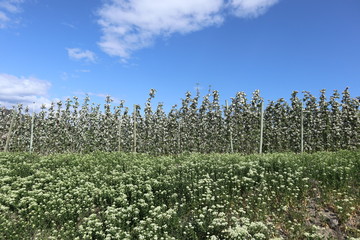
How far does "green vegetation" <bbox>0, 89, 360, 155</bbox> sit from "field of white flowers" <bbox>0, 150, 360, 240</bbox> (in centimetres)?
975

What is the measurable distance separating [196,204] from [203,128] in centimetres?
1550

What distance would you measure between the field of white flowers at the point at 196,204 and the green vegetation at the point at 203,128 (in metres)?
9.75

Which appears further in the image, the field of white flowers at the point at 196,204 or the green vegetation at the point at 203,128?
the green vegetation at the point at 203,128

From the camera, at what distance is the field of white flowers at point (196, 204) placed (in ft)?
21.3

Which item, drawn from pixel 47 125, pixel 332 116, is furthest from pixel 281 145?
pixel 47 125

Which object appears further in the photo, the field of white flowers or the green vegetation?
the green vegetation

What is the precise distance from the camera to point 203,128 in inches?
902

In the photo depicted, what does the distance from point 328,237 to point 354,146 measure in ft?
56.9

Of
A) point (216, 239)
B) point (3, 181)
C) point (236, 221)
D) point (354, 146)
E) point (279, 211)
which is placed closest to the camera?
point (216, 239)

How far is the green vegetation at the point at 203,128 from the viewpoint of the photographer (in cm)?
2055

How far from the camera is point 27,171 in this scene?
451 inches

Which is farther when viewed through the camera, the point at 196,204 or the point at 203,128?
the point at 203,128

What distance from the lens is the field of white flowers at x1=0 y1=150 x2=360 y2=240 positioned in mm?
6492

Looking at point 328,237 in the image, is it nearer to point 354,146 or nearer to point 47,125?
point 354,146
